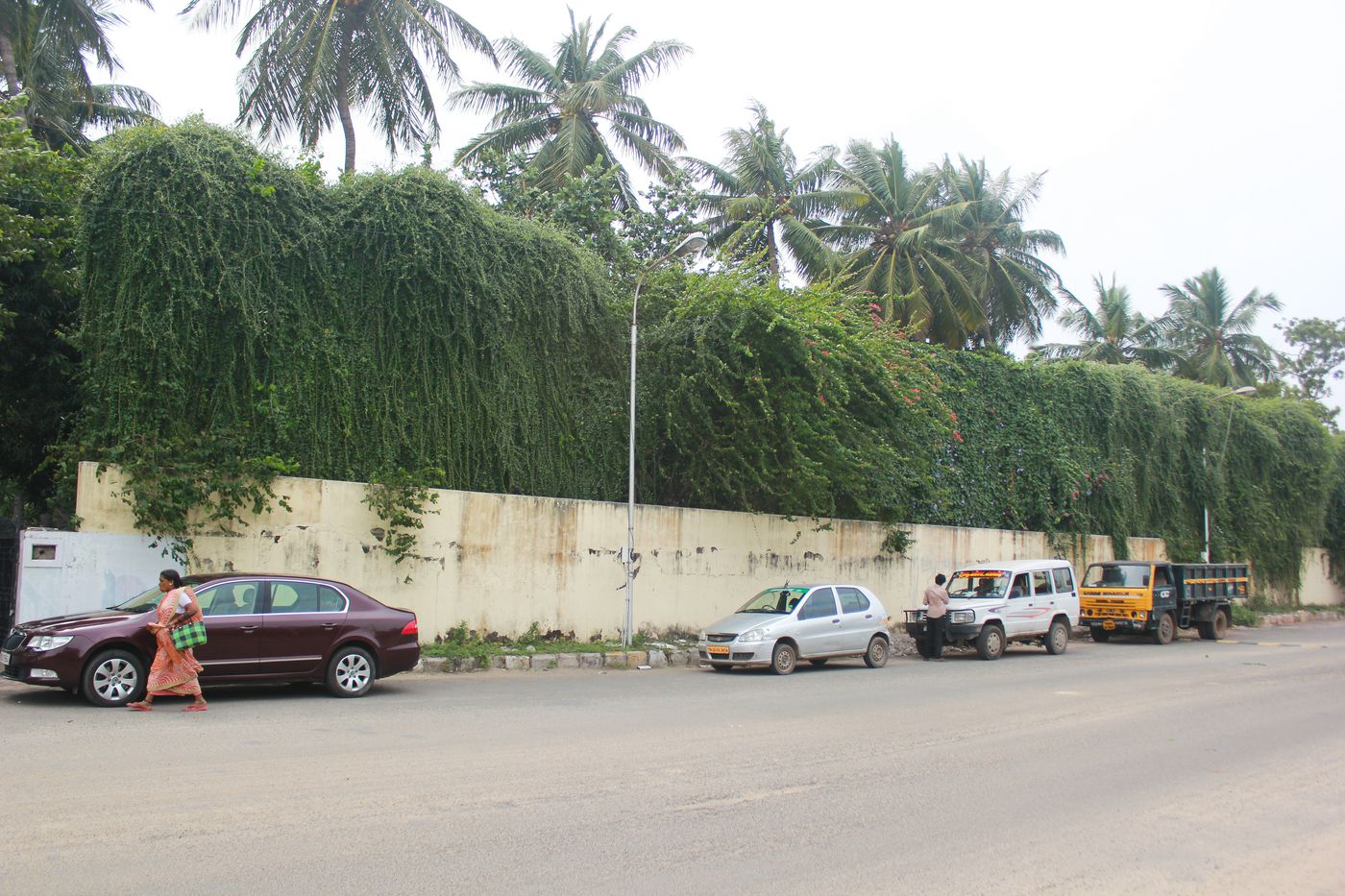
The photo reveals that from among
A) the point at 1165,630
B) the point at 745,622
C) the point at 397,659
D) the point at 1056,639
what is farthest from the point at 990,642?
the point at 397,659

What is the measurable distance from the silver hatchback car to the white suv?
8.57 ft

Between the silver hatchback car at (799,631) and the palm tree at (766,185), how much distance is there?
1875cm

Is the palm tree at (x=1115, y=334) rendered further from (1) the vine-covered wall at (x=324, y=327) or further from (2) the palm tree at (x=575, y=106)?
(1) the vine-covered wall at (x=324, y=327)

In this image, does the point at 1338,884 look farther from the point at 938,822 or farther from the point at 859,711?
the point at 859,711

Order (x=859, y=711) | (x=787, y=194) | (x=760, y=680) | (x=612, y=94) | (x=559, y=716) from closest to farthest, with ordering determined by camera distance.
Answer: (x=559, y=716) → (x=859, y=711) → (x=760, y=680) → (x=612, y=94) → (x=787, y=194)

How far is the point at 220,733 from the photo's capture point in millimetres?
9562

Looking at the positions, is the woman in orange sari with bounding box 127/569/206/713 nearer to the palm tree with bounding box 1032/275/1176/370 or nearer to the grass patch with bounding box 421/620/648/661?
the grass patch with bounding box 421/620/648/661

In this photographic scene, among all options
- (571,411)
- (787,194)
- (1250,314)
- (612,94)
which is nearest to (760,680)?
(571,411)

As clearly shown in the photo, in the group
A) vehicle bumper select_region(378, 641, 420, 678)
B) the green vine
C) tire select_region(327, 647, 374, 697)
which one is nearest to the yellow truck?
the green vine

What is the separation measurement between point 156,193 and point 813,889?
590 inches

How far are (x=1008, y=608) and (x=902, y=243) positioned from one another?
17.3 m

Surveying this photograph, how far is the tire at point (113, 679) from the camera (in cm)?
1080

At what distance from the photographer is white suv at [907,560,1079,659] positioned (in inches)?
800

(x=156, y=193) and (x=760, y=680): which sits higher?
(x=156, y=193)
